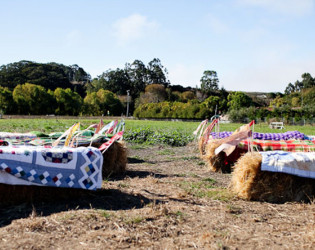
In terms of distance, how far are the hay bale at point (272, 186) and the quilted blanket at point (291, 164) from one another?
0.13m

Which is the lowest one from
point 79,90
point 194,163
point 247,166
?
point 194,163

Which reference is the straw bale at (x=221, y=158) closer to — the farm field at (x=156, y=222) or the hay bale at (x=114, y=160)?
the hay bale at (x=114, y=160)

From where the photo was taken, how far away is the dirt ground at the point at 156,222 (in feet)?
11.1

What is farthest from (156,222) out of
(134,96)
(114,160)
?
(134,96)

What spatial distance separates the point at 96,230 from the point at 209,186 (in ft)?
10.5

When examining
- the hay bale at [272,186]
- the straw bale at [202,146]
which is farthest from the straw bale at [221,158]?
the hay bale at [272,186]

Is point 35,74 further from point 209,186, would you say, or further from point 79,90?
point 209,186

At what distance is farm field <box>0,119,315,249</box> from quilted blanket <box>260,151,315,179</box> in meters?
0.50

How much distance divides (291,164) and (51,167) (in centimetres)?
372

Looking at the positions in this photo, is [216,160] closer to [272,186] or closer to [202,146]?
[202,146]

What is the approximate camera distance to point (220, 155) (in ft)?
26.7

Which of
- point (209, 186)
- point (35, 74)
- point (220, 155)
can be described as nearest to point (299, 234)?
point (209, 186)

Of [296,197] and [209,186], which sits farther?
[209,186]

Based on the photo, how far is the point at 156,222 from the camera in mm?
3965
